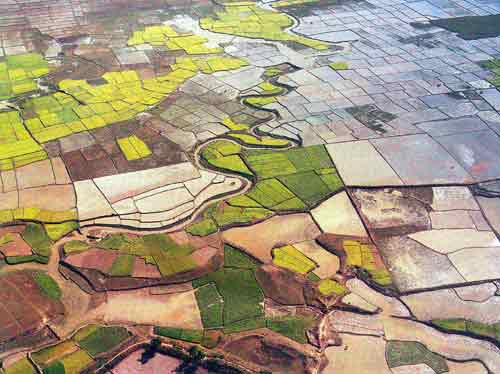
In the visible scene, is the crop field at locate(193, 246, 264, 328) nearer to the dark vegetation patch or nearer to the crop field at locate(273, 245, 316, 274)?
the crop field at locate(273, 245, 316, 274)

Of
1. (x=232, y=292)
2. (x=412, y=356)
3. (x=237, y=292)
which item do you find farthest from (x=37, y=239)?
(x=412, y=356)

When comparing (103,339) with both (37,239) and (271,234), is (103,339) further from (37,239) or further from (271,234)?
(271,234)

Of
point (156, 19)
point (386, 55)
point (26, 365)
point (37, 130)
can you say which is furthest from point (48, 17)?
point (26, 365)

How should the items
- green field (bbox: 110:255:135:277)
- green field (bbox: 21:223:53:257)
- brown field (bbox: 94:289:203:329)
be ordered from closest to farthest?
brown field (bbox: 94:289:203:329) < green field (bbox: 110:255:135:277) < green field (bbox: 21:223:53:257)

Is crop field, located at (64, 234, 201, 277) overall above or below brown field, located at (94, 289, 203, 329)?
above

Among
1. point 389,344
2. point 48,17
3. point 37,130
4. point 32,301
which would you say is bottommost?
point 389,344

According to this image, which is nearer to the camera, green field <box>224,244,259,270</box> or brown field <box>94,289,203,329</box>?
brown field <box>94,289,203,329</box>

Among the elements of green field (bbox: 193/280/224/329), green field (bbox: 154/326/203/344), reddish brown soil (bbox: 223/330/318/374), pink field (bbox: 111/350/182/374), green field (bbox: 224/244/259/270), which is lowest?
reddish brown soil (bbox: 223/330/318/374)

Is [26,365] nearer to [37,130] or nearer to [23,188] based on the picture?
[23,188]

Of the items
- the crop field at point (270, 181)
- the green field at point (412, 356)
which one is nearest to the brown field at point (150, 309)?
the crop field at point (270, 181)

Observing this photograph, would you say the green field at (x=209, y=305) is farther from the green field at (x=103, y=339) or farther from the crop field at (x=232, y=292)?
the green field at (x=103, y=339)

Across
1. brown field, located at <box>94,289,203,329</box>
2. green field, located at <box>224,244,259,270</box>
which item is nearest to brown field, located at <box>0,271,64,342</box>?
brown field, located at <box>94,289,203,329</box>
